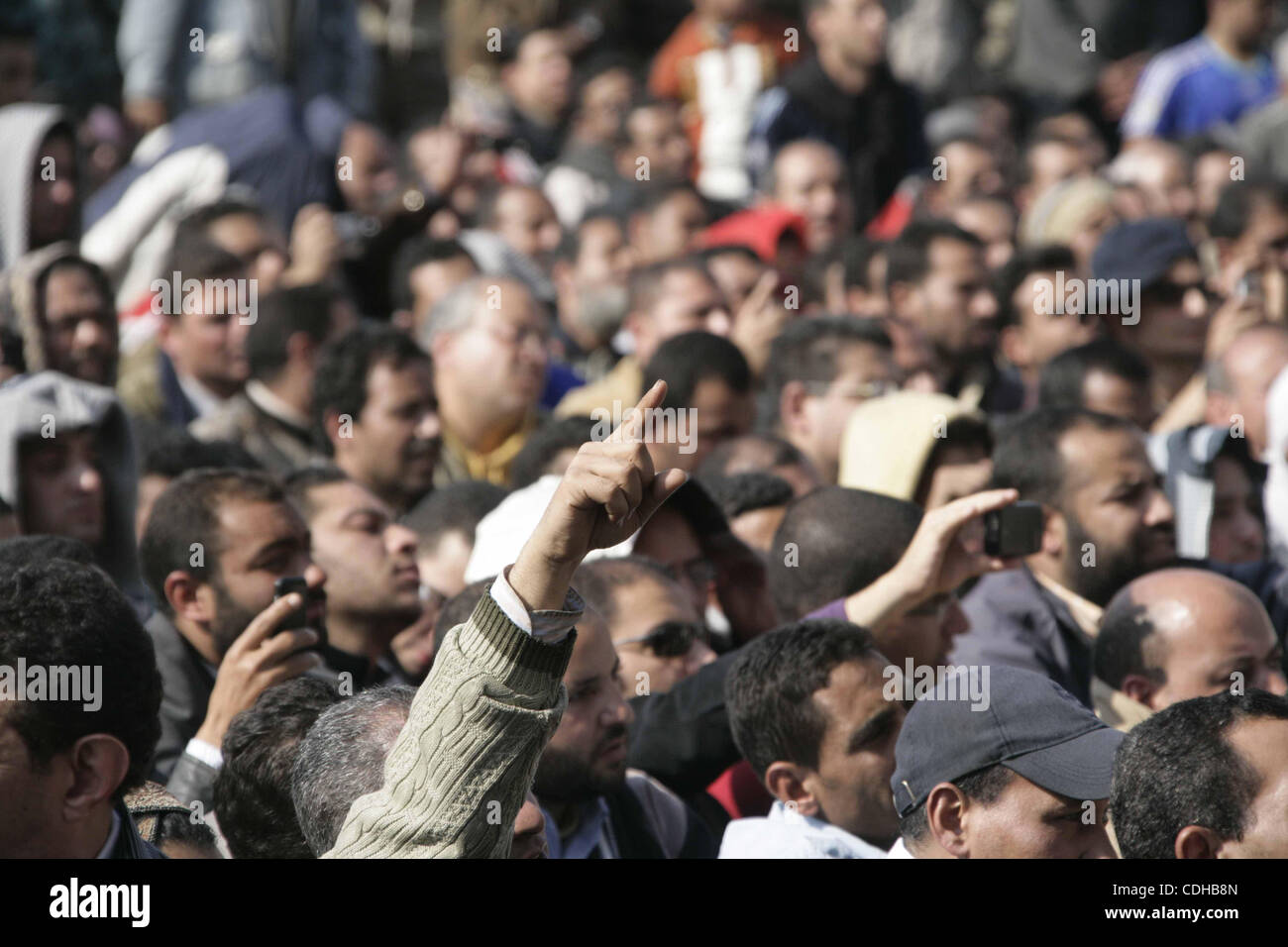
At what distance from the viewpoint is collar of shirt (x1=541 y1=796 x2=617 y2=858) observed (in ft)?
12.7

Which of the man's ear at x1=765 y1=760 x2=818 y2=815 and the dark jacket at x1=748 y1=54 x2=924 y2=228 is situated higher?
the dark jacket at x1=748 y1=54 x2=924 y2=228

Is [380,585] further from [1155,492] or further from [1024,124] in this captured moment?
[1024,124]

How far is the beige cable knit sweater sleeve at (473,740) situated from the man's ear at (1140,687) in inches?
92.0

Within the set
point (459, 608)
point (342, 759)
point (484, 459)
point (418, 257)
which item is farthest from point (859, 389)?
point (342, 759)

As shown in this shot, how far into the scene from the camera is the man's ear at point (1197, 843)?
3002 mm

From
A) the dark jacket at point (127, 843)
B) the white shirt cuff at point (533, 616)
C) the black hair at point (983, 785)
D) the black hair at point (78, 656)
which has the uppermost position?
Result: the white shirt cuff at point (533, 616)

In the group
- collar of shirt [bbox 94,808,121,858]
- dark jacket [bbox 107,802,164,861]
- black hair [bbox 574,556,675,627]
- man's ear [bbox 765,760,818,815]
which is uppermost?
collar of shirt [bbox 94,808,121,858]

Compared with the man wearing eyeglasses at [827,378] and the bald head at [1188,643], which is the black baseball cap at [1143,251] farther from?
the bald head at [1188,643]

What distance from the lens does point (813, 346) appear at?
7000 mm

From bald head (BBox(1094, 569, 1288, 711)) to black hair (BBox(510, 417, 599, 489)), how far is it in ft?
6.31

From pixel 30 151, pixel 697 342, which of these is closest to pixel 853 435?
pixel 697 342

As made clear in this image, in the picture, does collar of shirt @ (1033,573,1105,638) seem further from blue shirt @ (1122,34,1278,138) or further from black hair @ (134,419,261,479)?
blue shirt @ (1122,34,1278,138)

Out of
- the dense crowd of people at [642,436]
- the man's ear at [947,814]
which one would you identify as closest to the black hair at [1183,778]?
the dense crowd of people at [642,436]

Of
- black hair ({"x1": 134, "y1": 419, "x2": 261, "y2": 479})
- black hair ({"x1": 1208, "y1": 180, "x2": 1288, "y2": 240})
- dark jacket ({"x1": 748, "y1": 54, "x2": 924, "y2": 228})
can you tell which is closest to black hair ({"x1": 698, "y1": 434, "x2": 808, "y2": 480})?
black hair ({"x1": 134, "y1": 419, "x2": 261, "y2": 479})
